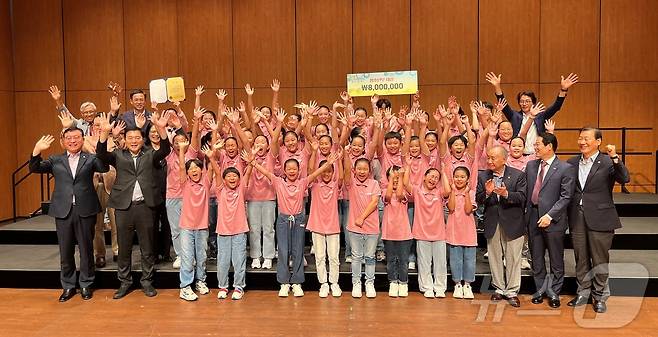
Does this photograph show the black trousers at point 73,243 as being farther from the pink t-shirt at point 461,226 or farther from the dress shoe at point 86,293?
the pink t-shirt at point 461,226

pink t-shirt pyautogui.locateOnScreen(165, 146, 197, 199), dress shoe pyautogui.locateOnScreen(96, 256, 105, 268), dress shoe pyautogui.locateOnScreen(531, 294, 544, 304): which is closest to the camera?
dress shoe pyautogui.locateOnScreen(531, 294, 544, 304)

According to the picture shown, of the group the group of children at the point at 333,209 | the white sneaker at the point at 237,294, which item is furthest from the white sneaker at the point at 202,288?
the white sneaker at the point at 237,294

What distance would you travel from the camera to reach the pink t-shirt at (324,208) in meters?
5.00

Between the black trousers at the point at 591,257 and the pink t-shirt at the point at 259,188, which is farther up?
the pink t-shirt at the point at 259,188

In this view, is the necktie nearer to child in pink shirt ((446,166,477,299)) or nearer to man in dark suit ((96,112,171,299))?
child in pink shirt ((446,166,477,299))

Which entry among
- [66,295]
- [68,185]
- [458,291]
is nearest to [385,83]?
[458,291]

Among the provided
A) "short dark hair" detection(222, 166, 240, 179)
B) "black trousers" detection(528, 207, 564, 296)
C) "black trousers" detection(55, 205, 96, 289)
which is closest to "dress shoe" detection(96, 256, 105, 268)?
"black trousers" detection(55, 205, 96, 289)

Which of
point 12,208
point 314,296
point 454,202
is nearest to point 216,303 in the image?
point 314,296

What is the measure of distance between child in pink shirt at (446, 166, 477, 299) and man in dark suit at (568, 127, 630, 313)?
891mm

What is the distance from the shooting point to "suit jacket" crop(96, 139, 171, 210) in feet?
16.3

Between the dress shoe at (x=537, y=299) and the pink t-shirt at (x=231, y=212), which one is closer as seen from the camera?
the dress shoe at (x=537, y=299)

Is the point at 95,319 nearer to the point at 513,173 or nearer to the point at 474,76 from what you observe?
the point at 513,173

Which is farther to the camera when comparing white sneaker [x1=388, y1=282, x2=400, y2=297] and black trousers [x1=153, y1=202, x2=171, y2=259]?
black trousers [x1=153, y1=202, x2=171, y2=259]

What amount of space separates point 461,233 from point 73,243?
3.76m
